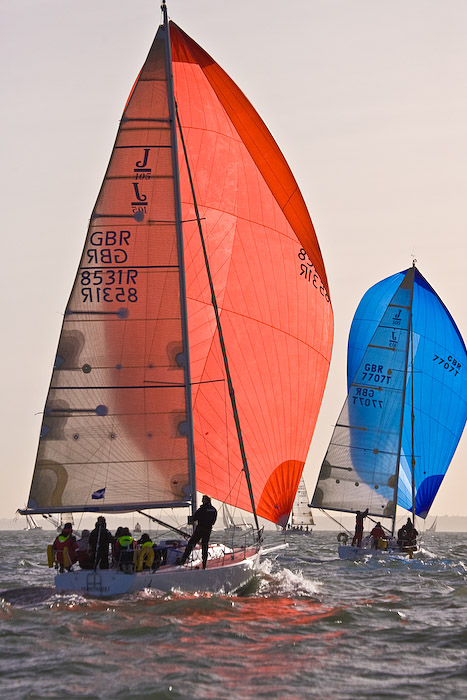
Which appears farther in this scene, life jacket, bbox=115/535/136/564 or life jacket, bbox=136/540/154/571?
life jacket, bbox=115/535/136/564

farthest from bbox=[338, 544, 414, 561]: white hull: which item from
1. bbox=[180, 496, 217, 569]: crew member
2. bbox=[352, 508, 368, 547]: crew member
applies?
bbox=[180, 496, 217, 569]: crew member

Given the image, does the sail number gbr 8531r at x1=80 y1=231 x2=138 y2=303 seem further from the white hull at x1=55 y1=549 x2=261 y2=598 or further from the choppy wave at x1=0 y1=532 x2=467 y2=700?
the choppy wave at x1=0 y1=532 x2=467 y2=700

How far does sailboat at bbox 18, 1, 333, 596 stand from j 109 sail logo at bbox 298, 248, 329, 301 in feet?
0.13

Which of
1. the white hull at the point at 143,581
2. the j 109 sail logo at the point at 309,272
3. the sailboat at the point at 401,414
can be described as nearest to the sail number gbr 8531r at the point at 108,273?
Result: the j 109 sail logo at the point at 309,272

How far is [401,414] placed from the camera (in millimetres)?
35062

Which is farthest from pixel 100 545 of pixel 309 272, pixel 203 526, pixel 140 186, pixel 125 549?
pixel 309 272

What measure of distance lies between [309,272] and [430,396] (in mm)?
16426

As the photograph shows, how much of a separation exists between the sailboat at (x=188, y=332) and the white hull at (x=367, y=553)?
12412mm

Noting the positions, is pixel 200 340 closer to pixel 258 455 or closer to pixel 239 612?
pixel 258 455

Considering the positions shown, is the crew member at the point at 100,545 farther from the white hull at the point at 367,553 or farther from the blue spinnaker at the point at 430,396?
the blue spinnaker at the point at 430,396

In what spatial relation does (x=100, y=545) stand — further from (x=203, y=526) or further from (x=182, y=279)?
(x=182, y=279)

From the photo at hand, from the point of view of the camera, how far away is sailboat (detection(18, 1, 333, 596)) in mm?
16656

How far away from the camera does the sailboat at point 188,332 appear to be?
54.6ft

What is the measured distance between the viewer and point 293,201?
21.1 metres
